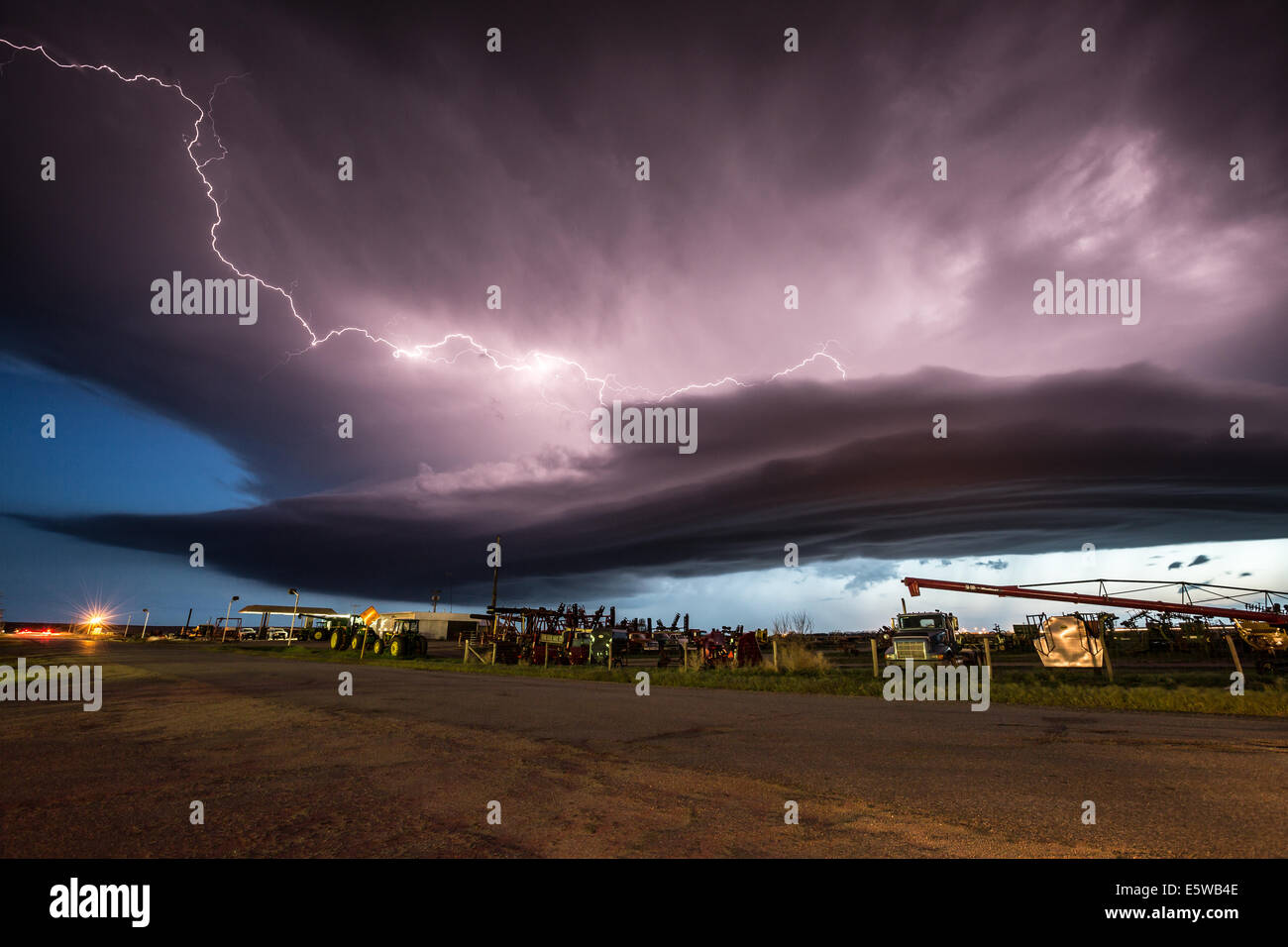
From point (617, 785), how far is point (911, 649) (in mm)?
19445

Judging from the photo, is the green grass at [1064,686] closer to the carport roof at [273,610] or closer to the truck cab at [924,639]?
the truck cab at [924,639]

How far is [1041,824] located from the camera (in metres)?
4.14

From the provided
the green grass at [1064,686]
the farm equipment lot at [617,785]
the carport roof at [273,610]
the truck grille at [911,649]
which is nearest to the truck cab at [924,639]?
the truck grille at [911,649]

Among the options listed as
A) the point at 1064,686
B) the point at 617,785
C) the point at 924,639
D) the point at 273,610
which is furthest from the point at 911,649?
the point at 273,610

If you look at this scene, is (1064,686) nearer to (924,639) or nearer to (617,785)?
(924,639)

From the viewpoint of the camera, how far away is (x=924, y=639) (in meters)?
22.0

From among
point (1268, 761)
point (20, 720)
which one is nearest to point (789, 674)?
point (1268, 761)

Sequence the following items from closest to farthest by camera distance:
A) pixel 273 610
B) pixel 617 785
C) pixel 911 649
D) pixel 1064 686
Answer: pixel 617 785 < pixel 1064 686 < pixel 911 649 < pixel 273 610

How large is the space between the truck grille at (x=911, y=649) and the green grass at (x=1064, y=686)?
194cm

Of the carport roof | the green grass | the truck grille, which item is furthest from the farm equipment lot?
the carport roof

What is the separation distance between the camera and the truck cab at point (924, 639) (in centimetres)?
Result: 2155

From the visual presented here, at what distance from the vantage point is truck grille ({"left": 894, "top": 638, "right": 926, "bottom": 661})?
70.4 ft
